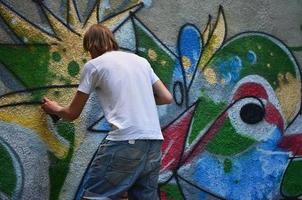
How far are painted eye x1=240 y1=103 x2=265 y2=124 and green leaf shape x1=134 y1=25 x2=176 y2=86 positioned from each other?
0.74 meters

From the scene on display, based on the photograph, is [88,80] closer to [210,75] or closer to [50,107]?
[50,107]

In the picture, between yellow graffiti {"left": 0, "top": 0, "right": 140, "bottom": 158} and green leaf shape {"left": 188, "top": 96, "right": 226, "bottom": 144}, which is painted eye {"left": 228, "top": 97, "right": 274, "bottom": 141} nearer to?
green leaf shape {"left": 188, "top": 96, "right": 226, "bottom": 144}

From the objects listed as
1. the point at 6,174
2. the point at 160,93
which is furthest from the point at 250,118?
the point at 6,174

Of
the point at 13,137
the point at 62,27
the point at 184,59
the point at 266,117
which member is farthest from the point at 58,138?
the point at 266,117

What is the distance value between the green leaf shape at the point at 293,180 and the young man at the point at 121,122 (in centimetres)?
185

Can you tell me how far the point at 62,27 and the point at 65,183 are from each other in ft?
3.92

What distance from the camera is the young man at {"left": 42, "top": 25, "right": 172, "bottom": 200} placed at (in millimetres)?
3312

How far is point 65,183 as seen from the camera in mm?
4172

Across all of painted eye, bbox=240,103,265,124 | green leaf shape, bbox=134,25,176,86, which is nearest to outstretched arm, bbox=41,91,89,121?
green leaf shape, bbox=134,25,176,86

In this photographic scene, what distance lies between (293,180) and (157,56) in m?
1.69

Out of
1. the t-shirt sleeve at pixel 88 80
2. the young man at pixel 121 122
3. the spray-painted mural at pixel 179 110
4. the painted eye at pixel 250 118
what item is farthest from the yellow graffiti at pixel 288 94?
the t-shirt sleeve at pixel 88 80

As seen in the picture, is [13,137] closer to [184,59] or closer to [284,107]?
[184,59]

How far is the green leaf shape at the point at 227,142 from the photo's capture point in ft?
15.2

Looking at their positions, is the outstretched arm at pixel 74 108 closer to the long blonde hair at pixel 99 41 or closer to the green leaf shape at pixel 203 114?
the long blonde hair at pixel 99 41
